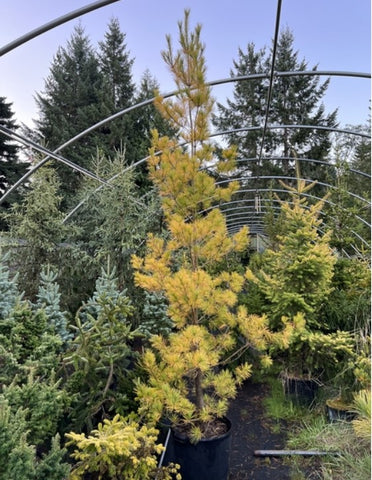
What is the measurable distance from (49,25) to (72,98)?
44.4 ft

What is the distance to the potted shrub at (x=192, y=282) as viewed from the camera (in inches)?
80.2

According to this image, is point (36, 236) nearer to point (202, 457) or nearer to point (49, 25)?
point (49, 25)

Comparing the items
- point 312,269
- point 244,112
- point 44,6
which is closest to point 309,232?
point 312,269

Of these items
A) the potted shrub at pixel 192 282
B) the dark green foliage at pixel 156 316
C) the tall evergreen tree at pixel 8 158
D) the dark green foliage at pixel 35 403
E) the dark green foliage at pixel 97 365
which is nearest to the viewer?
the dark green foliage at pixel 35 403

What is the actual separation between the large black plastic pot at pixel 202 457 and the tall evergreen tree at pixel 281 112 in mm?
10034

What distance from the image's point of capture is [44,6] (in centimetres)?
256

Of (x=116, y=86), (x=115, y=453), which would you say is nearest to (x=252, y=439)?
(x=115, y=453)

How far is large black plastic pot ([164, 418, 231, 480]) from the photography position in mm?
2080

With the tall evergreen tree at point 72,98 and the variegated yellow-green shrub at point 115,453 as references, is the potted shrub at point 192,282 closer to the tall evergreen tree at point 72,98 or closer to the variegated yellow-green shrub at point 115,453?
the variegated yellow-green shrub at point 115,453

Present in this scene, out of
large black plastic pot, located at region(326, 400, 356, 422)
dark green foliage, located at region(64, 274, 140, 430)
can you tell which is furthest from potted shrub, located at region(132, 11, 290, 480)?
large black plastic pot, located at region(326, 400, 356, 422)

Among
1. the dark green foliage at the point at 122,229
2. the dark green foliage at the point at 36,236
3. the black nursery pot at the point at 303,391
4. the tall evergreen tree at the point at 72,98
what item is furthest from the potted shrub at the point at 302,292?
the tall evergreen tree at the point at 72,98

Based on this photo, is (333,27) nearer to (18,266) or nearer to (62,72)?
(18,266)

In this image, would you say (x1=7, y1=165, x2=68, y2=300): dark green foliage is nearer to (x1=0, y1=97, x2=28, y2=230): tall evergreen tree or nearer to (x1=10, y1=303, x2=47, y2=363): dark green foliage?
(x1=10, y1=303, x2=47, y2=363): dark green foliage

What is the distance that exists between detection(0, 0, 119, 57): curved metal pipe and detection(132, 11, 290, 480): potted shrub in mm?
601
